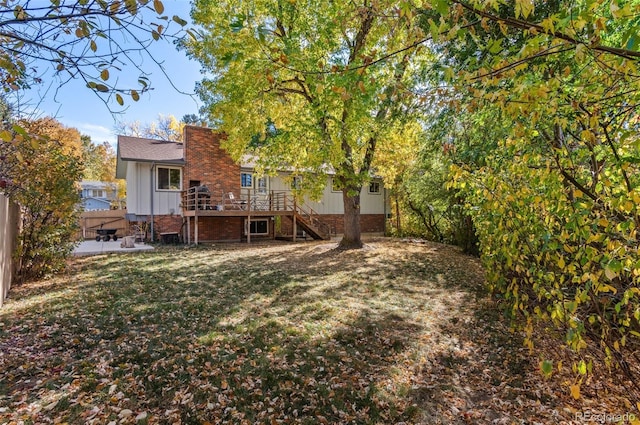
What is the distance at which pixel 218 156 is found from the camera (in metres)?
17.1

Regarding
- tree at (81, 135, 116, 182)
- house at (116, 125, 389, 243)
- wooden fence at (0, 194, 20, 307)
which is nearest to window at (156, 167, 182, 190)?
house at (116, 125, 389, 243)

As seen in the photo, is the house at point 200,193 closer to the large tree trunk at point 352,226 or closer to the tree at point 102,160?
the large tree trunk at point 352,226

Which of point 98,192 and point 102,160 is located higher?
point 102,160

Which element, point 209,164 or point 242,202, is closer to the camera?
point 242,202

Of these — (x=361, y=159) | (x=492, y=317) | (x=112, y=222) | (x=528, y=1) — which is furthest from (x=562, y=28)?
(x=112, y=222)

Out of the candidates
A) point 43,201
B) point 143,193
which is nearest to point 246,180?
point 143,193

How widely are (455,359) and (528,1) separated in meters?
4.23

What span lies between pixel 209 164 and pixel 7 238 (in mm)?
11241

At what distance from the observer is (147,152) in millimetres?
16000

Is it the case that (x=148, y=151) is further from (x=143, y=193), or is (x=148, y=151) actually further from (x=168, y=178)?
(x=143, y=193)

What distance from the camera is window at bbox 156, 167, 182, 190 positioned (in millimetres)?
15938

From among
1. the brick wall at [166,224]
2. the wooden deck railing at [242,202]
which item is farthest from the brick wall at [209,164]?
the brick wall at [166,224]

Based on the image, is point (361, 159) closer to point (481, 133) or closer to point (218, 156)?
point (481, 133)

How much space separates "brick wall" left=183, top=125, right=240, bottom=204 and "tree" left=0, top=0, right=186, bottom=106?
46.6ft
